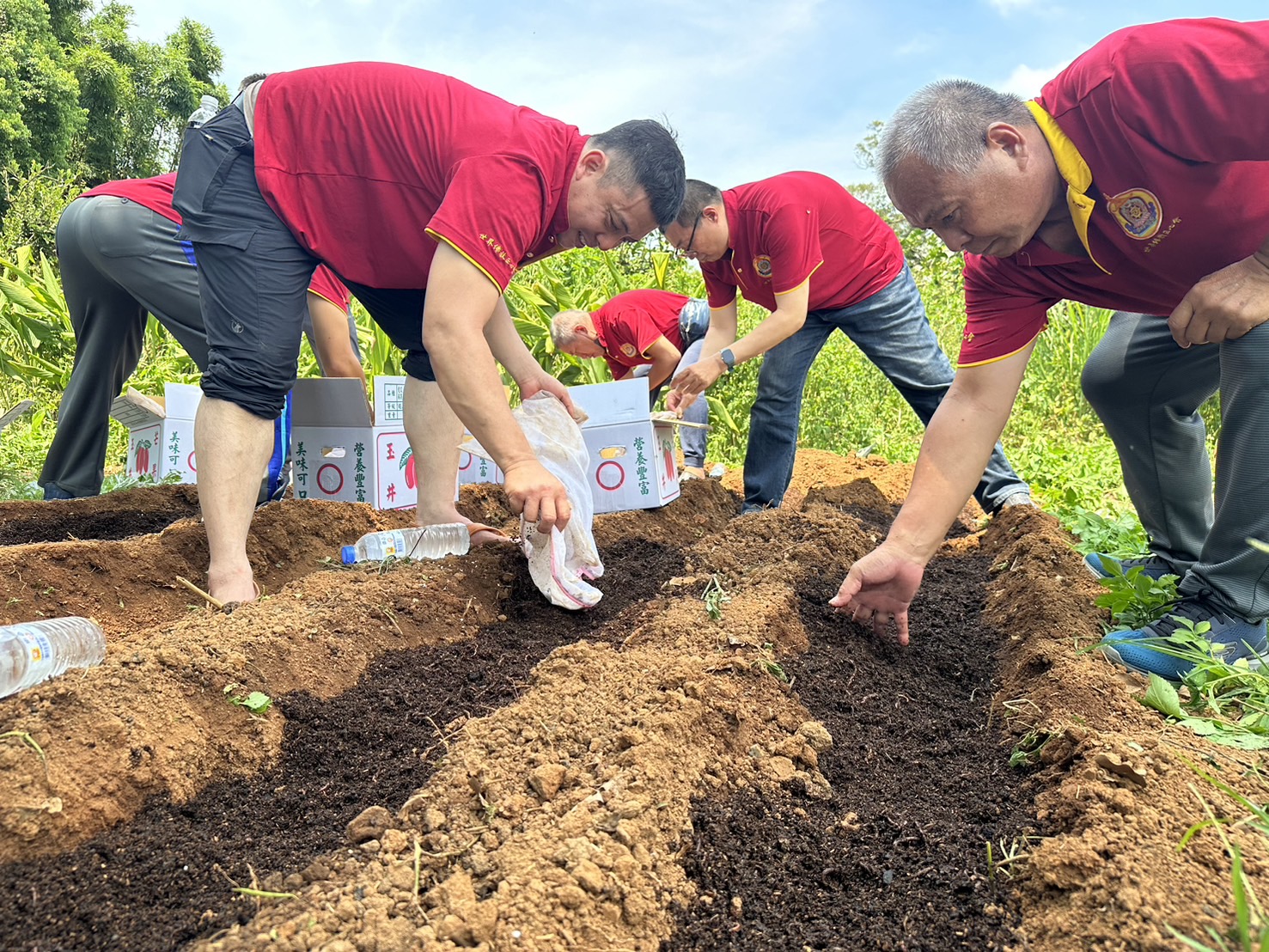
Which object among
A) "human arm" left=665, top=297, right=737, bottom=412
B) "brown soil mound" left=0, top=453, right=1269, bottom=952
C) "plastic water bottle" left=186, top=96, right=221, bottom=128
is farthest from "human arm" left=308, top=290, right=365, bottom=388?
"brown soil mound" left=0, top=453, right=1269, bottom=952

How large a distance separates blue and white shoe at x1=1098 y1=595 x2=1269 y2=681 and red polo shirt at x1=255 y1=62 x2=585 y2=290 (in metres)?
1.88

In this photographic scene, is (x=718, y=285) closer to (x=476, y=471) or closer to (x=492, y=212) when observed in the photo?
(x=476, y=471)

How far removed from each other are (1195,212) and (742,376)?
5.07 metres

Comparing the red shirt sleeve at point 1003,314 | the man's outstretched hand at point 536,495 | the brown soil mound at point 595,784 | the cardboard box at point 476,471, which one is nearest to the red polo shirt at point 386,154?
the man's outstretched hand at point 536,495

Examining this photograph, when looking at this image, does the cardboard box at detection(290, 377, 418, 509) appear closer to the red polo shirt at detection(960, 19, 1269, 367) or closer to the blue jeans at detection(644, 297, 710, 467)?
the blue jeans at detection(644, 297, 710, 467)

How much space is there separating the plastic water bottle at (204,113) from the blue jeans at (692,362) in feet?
9.50

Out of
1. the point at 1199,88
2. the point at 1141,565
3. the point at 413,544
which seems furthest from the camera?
the point at 413,544

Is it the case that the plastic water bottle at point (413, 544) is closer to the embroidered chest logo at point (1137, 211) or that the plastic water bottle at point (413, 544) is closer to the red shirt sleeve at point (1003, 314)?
the red shirt sleeve at point (1003, 314)

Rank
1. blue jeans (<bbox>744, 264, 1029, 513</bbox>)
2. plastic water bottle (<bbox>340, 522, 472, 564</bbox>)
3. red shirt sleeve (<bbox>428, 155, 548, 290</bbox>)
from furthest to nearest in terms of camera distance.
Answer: blue jeans (<bbox>744, 264, 1029, 513</bbox>) < plastic water bottle (<bbox>340, 522, 472, 564</bbox>) < red shirt sleeve (<bbox>428, 155, 548, 290</bbox>)

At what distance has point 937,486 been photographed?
239 cm

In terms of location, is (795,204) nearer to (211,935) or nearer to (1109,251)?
(1109,251)

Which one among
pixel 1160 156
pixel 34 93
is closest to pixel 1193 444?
pixel 1160 156

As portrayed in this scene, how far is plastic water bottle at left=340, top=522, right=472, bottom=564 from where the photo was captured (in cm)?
313

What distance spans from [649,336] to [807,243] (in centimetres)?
172
